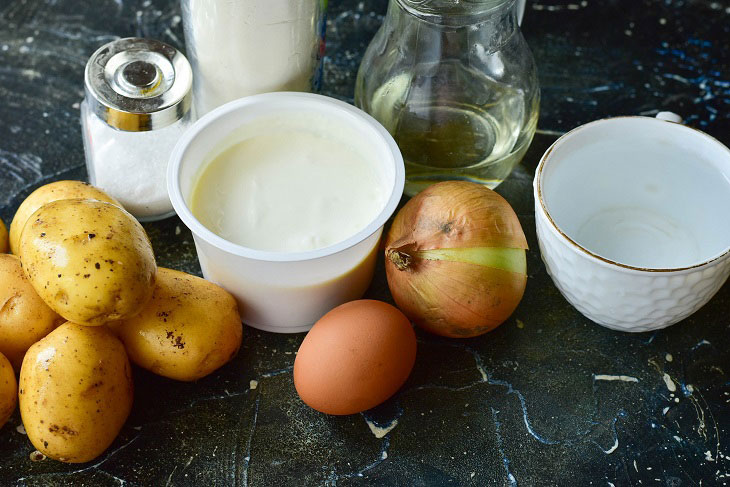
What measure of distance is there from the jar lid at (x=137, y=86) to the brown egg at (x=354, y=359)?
0.91ft

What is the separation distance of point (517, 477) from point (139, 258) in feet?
1.24

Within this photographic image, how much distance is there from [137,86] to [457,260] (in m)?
0.36

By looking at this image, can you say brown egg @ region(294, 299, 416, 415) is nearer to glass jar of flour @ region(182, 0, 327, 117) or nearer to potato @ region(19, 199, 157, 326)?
potato @ region(19, 199, 157, 326)

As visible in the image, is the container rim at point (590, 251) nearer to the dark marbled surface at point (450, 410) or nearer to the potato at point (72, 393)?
the dark marbled surface at point (450, 410)

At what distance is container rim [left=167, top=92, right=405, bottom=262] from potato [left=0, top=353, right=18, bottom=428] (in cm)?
19

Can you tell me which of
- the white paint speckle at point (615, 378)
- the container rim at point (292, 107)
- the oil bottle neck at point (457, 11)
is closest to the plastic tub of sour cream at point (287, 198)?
the container rim at point (292, 107)

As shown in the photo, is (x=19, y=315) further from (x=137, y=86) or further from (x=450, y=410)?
(x=450, y=410)

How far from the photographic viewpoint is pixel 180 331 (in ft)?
2.47

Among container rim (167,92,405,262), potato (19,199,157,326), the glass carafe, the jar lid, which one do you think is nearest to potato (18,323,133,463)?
potato (19,199,157,326)

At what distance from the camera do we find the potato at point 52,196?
819 mm

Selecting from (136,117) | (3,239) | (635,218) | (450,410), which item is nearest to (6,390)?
(3,239)

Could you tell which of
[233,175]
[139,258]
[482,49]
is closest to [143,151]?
[233,175]

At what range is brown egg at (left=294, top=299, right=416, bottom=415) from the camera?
2.37 feet

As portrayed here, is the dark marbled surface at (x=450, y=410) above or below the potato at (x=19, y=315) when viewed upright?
below
